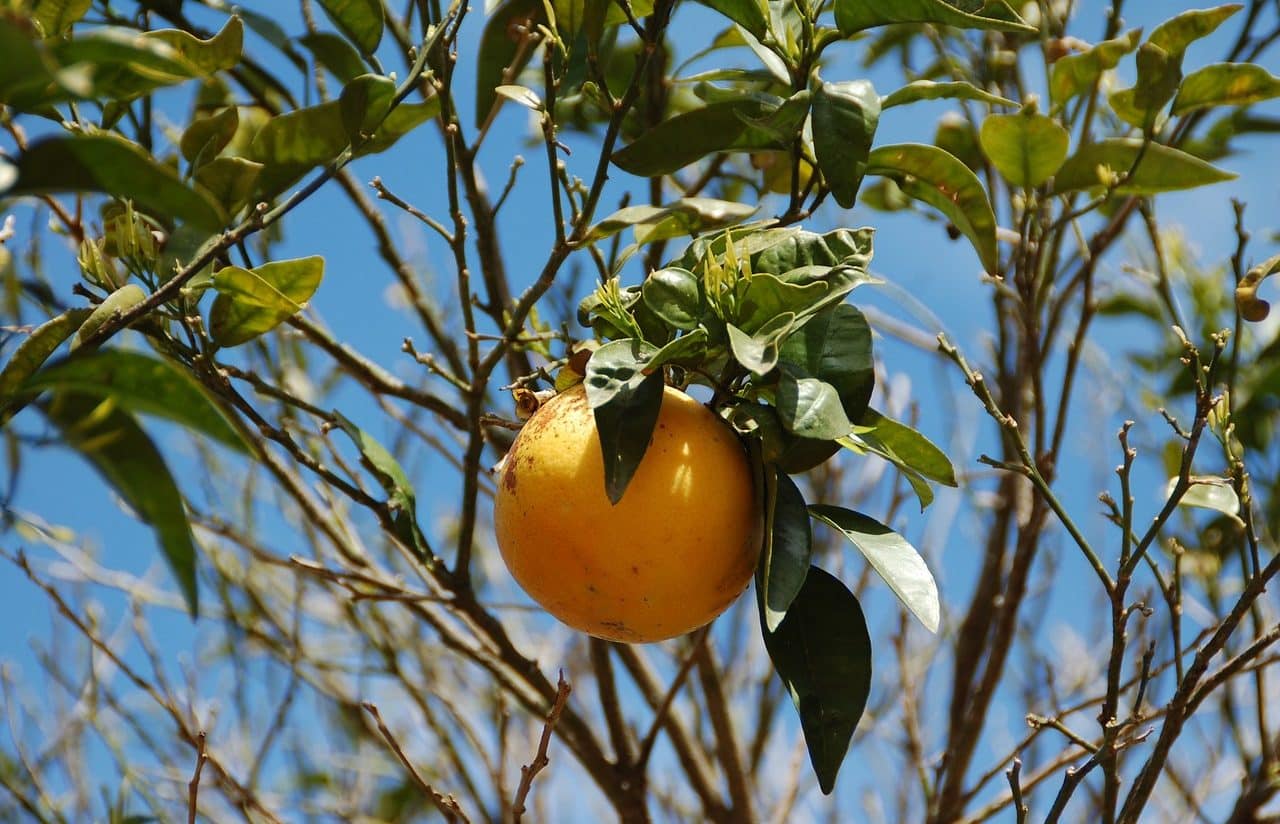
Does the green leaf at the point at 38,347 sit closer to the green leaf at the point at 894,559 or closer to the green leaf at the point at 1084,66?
the green leaf at the point at 894,559

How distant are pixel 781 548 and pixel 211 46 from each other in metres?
0.59

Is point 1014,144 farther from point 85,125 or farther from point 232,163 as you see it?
point 85,125

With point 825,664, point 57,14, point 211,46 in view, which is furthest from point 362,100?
point 825,664

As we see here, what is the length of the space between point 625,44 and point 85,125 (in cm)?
72

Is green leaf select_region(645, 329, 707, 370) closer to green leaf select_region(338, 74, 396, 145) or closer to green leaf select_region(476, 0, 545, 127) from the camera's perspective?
green leaf select_region(338, 74, 396, 145)

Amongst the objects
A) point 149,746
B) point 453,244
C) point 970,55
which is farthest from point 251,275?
point 970,55

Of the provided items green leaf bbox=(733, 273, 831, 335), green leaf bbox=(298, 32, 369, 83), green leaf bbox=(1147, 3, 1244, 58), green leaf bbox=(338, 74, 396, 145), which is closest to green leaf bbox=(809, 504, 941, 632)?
green leaf bbox=(733, 273, 831, 335)

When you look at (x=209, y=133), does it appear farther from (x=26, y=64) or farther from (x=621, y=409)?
(x=26, y=64)

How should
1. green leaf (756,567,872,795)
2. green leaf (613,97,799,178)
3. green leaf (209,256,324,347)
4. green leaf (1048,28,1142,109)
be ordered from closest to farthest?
green leaf (756,567,872,795) → green leaf (209,256,324,347) → green leaf (613,97,799,178) → green leaf (1048,28,1142,109)

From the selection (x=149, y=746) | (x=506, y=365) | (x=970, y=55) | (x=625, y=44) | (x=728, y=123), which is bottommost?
(x=149, y=746)

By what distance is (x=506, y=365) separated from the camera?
1682mm

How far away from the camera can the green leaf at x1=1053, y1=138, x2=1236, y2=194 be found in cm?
117

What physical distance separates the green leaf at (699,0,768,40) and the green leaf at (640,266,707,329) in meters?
0.29

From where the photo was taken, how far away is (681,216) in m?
1.14
